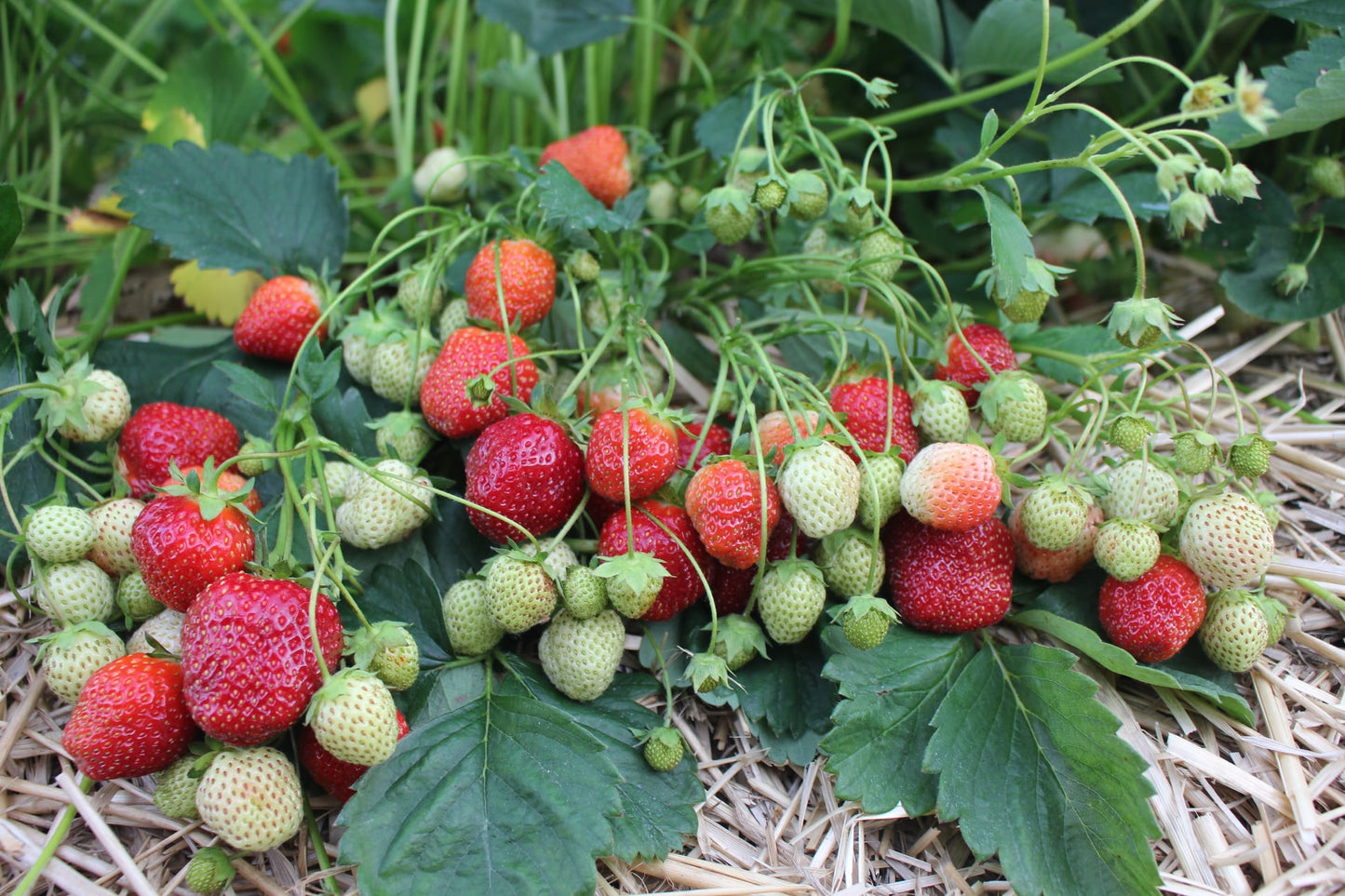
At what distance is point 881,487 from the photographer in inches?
36.7

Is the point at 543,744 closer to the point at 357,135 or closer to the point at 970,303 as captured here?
the point at 970,303

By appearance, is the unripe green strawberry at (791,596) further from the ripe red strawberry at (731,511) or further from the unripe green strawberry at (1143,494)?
the unripe green strawberry at (1143,494)

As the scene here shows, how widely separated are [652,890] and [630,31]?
146cm

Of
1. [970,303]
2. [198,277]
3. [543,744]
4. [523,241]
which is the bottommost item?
[543,744]

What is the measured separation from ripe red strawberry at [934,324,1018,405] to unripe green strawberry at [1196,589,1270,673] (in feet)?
1.06

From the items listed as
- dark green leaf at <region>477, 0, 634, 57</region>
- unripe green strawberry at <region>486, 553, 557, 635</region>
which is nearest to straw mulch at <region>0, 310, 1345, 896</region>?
unripe green strawberry at <region>486, 553, 557, 635</region>

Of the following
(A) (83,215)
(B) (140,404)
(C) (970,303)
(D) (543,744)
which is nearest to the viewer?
(D) (543,744)

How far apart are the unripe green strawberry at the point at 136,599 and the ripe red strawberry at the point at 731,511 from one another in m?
0.56

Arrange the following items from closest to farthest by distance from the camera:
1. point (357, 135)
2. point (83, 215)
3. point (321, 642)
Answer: point (321, 642) < point (83, 215) < point (357, 135)

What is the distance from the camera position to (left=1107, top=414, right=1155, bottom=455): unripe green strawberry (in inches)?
36.5

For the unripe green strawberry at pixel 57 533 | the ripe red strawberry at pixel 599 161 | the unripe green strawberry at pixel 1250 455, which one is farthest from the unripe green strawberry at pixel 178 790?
the unripe green strawberry at pixel 1250 455

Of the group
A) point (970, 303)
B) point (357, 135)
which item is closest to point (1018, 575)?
point (970, 303)

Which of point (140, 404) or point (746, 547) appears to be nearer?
point (746, 547)

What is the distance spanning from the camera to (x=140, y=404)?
1.21m
